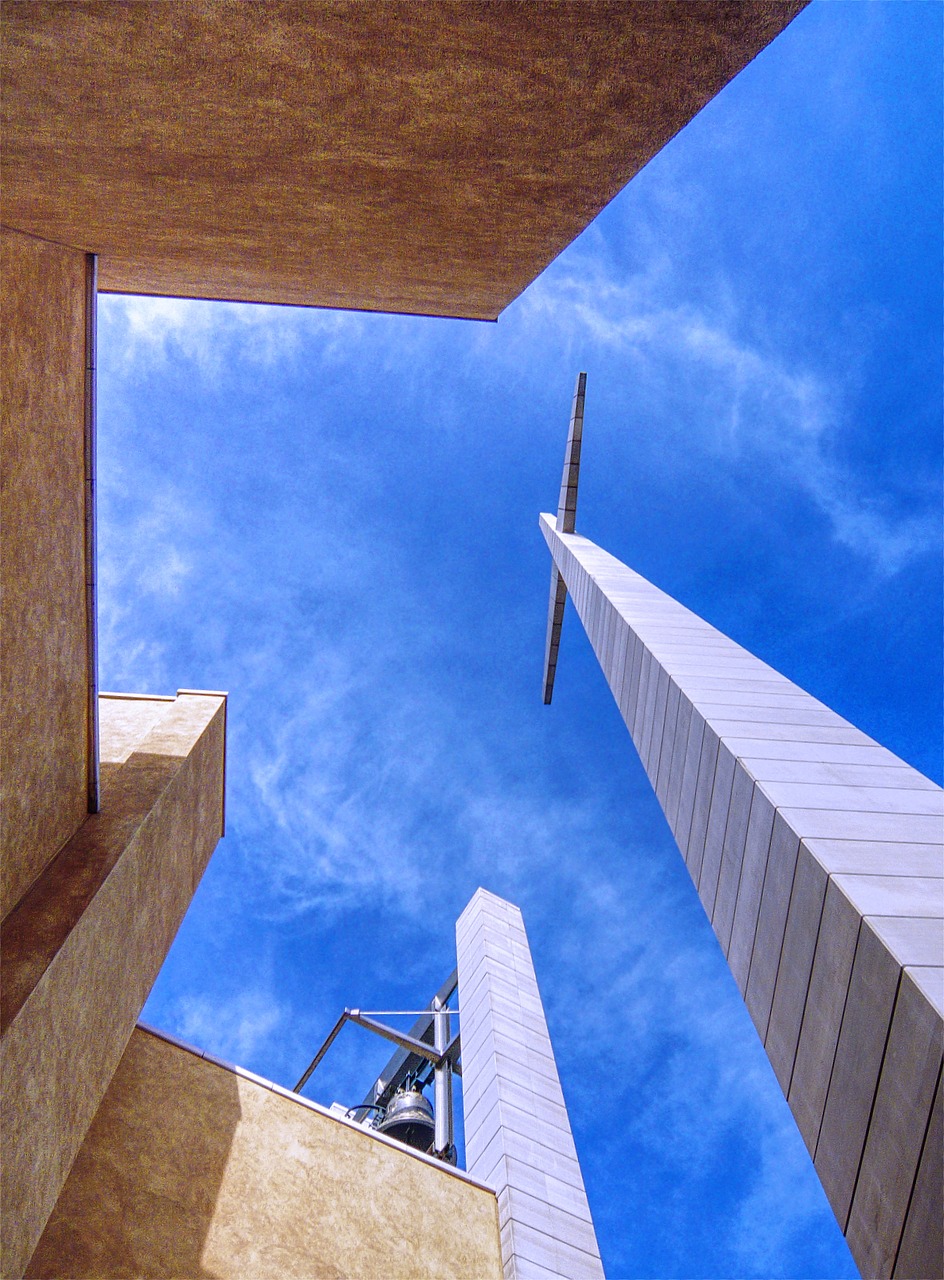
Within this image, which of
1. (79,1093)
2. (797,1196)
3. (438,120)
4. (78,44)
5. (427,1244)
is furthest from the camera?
(797,1196)

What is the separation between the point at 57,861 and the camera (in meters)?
7.95

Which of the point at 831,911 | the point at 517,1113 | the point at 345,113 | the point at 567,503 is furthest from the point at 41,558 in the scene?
the point at 567,503

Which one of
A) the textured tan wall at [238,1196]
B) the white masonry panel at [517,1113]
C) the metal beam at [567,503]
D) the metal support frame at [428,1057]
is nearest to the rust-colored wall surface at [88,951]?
the textured tan wall at [238,1196]

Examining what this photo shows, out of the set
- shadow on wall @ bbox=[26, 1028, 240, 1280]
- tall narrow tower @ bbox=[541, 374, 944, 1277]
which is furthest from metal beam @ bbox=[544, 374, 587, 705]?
shadow on wall @ bbox=[26, 1028, 240, 1280]

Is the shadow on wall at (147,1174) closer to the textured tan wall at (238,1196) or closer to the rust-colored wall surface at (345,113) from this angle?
the textured tan wall at (238,1196)

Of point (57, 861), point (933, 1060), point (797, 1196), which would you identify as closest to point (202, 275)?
point (57, 861)

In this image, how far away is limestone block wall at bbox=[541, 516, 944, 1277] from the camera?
223 inches

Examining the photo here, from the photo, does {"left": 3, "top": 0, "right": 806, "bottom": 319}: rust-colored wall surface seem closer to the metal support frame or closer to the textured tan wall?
the textured tan wall

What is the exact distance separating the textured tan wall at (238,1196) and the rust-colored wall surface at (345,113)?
34.8 ft

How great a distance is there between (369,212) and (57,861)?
7.12 metres

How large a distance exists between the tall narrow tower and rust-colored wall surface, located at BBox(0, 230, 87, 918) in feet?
24.1

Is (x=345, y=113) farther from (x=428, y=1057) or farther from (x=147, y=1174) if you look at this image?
(x=428, y=1057)

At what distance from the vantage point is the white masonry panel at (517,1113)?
12.4 m

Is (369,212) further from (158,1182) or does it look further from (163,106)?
(158,1182)
